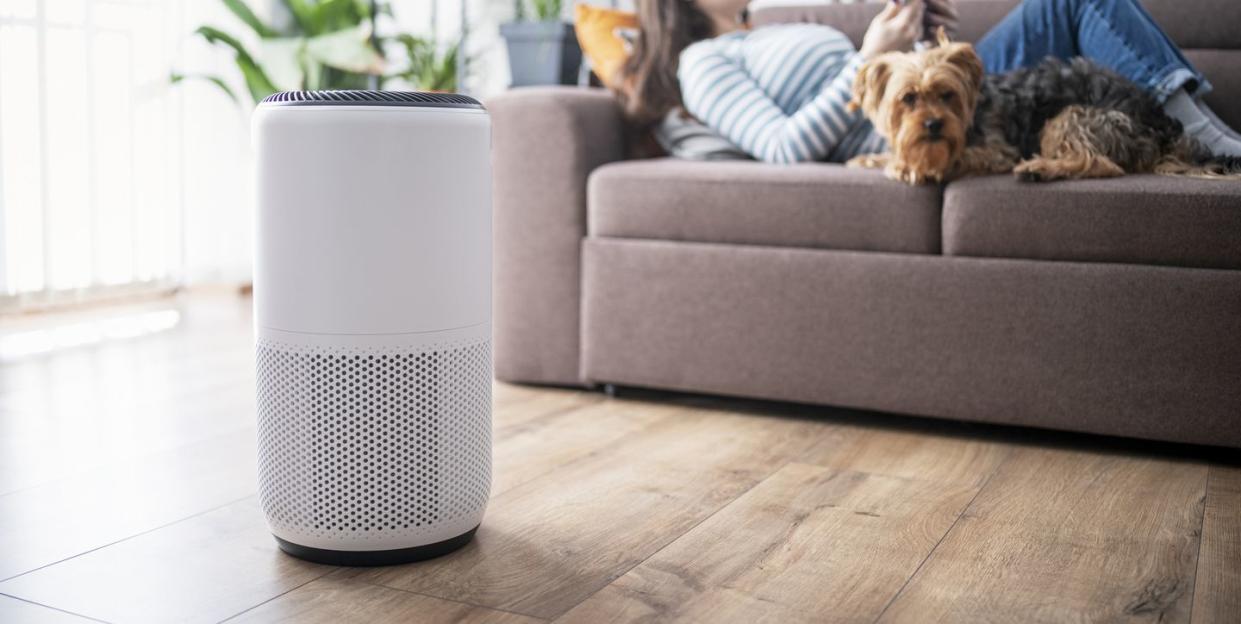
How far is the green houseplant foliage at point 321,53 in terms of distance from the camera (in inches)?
141

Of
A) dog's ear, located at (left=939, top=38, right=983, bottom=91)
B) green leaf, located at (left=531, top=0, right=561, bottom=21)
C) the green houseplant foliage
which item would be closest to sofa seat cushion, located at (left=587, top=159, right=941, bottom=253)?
dog's ear, located at (left=939, top=38, right=983, bottom=91)

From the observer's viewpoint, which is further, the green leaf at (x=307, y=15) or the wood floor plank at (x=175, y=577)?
the green leaf at (x=307, y=15)

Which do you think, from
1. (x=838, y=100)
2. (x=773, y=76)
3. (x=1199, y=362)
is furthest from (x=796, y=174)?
(x=1199, y=362)

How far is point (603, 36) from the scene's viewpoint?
114 inches

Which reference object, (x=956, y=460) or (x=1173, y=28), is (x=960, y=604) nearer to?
(x=956, y=460)

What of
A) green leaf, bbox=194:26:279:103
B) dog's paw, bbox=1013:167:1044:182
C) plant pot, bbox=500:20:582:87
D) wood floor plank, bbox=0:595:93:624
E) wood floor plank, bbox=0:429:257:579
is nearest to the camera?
wood floor plank, bbox=0:595:93:624

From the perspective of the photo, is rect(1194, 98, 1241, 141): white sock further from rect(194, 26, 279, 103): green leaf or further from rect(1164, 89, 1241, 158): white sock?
rect(194, 26, 279, 103): green leaf

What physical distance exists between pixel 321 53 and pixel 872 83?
2.04m

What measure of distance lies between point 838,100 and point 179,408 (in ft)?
4.95

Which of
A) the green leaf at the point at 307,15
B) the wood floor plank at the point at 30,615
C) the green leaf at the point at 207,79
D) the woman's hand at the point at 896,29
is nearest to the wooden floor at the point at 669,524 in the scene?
the wood floor plank at the point at 30,615

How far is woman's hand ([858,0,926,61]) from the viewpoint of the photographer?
239cm

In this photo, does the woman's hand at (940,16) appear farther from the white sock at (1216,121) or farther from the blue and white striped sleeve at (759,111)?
the white sock at (1216,121)

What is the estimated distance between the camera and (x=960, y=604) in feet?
4.30

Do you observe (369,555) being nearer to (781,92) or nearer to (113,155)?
(781,92)
